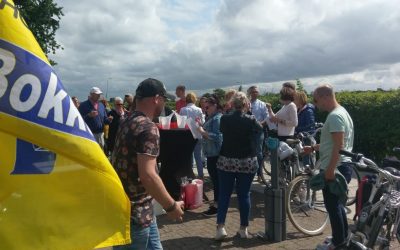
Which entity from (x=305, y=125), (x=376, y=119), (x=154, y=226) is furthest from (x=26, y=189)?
(x=376, y=119)

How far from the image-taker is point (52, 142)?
2244mm

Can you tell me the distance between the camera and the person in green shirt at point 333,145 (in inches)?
180

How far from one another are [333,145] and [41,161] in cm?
317

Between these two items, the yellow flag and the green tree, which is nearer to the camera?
the yellow flag

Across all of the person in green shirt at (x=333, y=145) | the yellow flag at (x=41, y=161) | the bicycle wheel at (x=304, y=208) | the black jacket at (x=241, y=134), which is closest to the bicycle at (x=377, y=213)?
the person in green shirt at (x=333, y=145)

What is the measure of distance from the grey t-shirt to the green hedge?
7.09 meters

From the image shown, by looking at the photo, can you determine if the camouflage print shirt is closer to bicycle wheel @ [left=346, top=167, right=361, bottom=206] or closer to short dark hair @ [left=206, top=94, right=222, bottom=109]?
short dark hair @ [left=206, top=94, right=222, bottom=109]

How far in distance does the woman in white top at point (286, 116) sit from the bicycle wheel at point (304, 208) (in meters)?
1.46

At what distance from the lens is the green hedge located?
11430mm

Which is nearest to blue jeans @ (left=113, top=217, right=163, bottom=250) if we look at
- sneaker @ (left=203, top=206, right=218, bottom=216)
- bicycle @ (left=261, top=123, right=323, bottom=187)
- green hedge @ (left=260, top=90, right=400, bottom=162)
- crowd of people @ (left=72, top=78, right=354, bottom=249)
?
crowd of people @ (left=72, top=78, right=354, bottom=249)

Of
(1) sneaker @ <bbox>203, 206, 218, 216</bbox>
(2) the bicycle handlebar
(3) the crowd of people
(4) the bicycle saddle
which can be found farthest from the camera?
(1) sneaker @ <bbox>203, 206, 218, 216</bbox>

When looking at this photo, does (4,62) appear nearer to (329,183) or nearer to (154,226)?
(154,226)

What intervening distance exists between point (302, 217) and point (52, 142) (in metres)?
4.84

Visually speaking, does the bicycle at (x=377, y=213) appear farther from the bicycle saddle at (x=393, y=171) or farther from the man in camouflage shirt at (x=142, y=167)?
the man in camouflage shirt at (x=142, y=167)
